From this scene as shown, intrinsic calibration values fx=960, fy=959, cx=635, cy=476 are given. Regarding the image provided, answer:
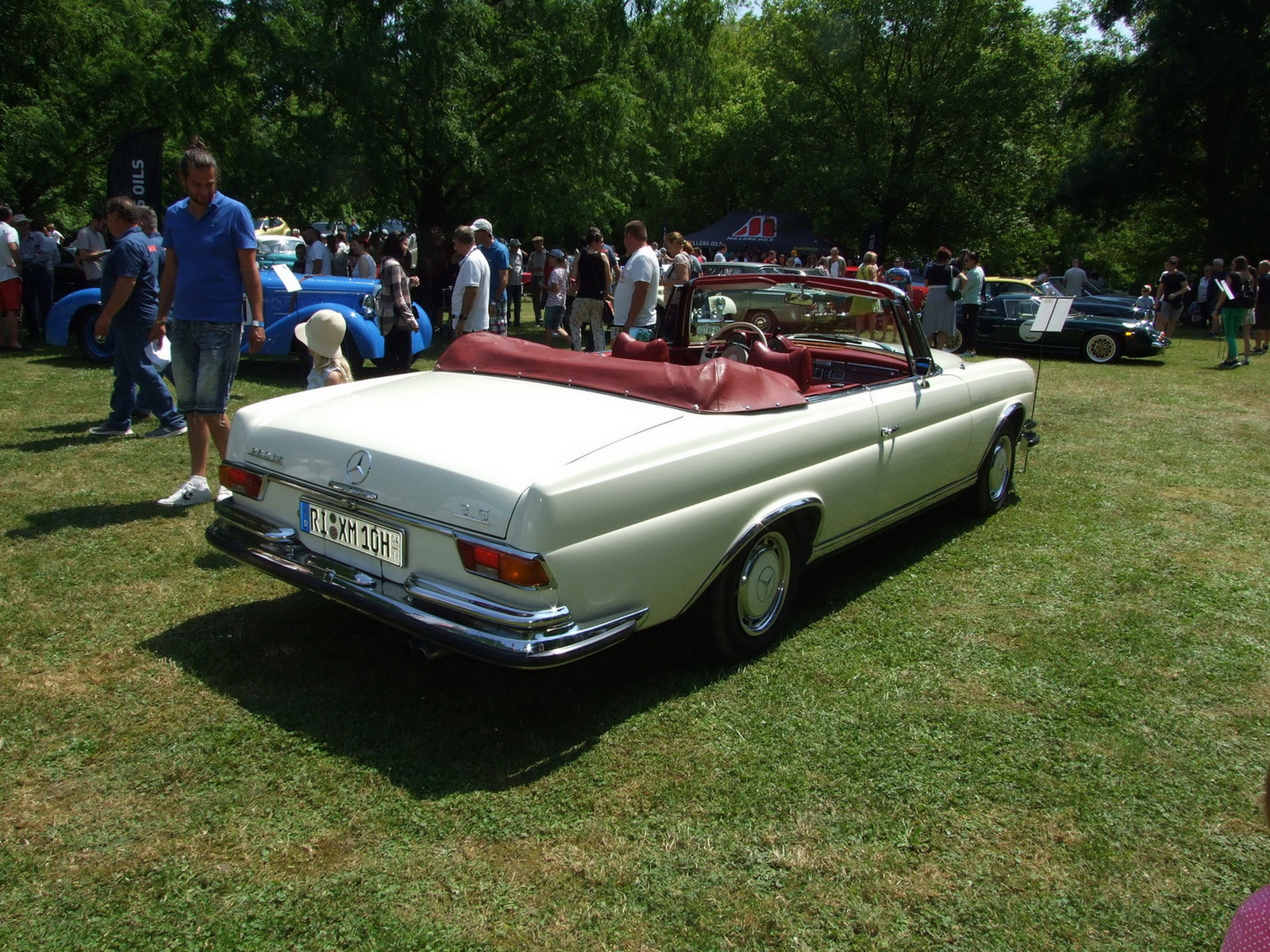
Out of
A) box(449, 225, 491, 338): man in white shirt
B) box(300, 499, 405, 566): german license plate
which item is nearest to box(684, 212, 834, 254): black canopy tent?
box(449, 225, 491, 338): man in white shirt

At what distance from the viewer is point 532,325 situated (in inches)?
730

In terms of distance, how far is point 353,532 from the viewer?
3.22 metres

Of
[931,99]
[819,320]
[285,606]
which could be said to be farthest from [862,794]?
[931,99]

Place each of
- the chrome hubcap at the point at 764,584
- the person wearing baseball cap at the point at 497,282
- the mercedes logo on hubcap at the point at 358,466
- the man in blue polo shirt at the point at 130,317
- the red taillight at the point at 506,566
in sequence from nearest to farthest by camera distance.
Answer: the red taillight at the point at 506,566 < the mercedes logo on hubcap at the point at 358,466 < the chrome hubcap at the point at 764,584 < the man in blue polo shirt at the point at 130,317 < the person wearing baseball cap at the point at 497,282

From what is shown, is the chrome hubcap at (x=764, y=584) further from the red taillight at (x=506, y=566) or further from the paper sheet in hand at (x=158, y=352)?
the paper sheet in hand at (x=158, y=352)

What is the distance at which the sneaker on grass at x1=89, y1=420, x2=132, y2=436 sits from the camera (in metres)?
6.97

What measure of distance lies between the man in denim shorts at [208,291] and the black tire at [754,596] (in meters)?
2.95

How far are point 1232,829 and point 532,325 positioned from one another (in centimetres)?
1658

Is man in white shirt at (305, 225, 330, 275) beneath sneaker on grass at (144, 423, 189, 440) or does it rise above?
above

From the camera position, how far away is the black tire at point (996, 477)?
5.63 metres

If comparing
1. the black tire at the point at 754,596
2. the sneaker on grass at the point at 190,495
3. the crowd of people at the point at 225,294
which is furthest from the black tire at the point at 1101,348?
the sneaker on grass at the point at 190,495

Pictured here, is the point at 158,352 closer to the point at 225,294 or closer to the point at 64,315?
the point at 225,294

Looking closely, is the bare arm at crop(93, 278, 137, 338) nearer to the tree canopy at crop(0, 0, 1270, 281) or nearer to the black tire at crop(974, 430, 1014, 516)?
the black tire at crop(974, 430, 1014, 516)

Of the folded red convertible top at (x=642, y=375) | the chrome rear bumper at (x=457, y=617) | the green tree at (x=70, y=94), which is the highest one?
the green tree at (x=70, y=94)
